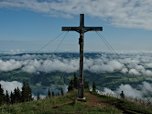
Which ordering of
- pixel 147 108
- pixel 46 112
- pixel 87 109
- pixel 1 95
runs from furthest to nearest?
pixel 1 95 → pixel 147 108 → pixel 87 109 → pixel 46 112

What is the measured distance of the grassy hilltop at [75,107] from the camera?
85.8 ft

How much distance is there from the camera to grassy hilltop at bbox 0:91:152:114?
2616 centimetres

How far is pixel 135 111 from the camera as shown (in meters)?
28.6

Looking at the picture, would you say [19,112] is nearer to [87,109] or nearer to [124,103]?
[87,109]

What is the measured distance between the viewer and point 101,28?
3183 cm

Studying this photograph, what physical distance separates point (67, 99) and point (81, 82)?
2.02 metres

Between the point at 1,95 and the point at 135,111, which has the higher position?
the point at 135,111

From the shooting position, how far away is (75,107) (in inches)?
1107

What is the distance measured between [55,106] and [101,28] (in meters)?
8.11

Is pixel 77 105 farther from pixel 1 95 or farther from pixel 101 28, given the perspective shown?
pixel 1 95

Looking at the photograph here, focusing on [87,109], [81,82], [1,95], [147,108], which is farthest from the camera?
[1,95]

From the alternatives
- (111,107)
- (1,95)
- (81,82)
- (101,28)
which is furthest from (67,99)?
(1,95)

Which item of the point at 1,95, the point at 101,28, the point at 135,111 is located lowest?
the point at 1,95

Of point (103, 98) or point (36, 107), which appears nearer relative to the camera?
point (36, 107)
